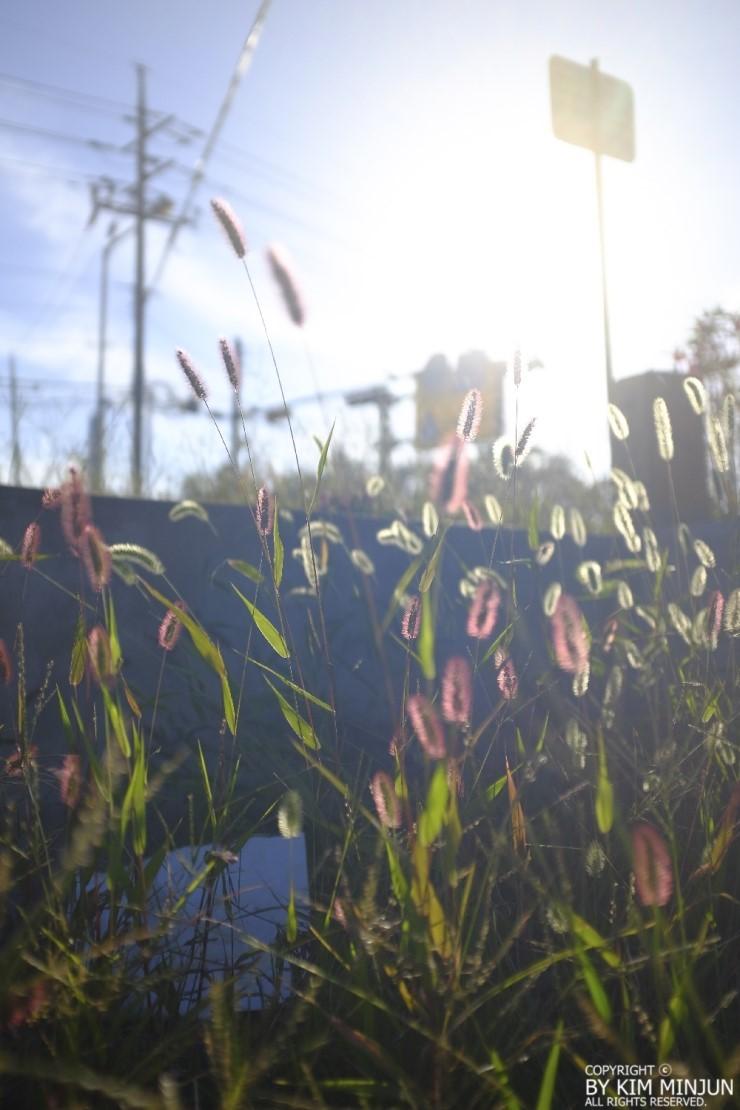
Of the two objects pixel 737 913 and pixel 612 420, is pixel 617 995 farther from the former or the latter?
pixel 612 420

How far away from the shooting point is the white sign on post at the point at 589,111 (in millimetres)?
3590

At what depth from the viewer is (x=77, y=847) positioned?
33.9 inches

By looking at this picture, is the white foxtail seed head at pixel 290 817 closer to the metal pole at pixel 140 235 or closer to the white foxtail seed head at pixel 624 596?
the white foxtail seed head at pixel 624 596

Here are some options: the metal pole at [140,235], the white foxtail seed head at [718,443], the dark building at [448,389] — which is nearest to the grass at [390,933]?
the white foxtail seed head at [718,443]

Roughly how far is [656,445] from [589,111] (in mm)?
1289

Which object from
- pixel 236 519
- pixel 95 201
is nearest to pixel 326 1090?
pixel 236 519

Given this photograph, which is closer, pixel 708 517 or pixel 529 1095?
pixel 529 1095

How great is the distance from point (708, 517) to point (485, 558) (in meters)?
1.45

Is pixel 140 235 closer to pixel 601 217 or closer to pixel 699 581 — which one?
pixel 601 217

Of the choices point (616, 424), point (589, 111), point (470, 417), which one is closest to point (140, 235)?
point (589, 111)

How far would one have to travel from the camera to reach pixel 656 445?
345cm

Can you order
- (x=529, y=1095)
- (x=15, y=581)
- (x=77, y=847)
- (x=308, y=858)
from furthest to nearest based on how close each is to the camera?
(x=15, y=581)
(x=308, y=858)
(x=529, y=1095)
(x=77, y=847)

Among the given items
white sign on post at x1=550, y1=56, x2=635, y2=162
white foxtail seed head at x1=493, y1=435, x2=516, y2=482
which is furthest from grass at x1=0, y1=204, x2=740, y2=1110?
white sign on post at x1=550, y1=56, x2=635, y2=162

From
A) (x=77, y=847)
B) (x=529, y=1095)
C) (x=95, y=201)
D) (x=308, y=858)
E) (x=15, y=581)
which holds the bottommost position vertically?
(x=529, y=1095)
